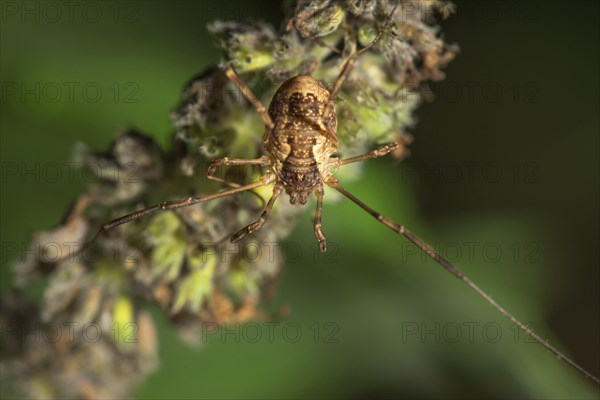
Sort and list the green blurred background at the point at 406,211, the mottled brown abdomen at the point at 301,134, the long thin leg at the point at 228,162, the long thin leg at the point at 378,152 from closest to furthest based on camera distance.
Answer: the mottled brown abdomen at the point at 301,134, the long thin leg at the point at 228,162, the long thin leg at the point at 378,152, the green blurred background at the point at 406,211

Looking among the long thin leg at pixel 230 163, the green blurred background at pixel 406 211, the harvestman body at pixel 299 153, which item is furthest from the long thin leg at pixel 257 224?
the green blurred background at pixel 406 211

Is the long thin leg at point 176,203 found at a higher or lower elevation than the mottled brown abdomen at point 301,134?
lower

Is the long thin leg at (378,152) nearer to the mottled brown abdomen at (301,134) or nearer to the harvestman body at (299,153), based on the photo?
the harvestman body at (299,153)

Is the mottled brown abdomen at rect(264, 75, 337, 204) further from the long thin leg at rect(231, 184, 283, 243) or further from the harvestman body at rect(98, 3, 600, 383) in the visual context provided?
the long thin leg at rect(231, 184, 283, 243)

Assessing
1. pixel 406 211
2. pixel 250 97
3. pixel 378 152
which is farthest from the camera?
pixel 406 211

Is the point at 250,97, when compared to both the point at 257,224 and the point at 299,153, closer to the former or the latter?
the point at 299,153

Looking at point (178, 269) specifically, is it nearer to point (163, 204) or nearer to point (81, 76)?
point (163, 204)

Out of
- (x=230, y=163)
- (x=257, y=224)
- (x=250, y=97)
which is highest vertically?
(x=250, y=97)

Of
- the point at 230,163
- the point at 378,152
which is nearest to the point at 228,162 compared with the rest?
the point at 230,163
